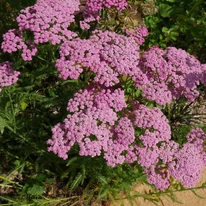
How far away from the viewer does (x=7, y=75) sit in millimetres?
2350

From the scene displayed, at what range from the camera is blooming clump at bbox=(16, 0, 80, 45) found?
228cm

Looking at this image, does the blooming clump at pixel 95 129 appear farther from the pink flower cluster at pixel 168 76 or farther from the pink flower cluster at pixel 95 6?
the pink flower cluster at pixel 95 6

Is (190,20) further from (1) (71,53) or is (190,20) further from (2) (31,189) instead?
(2) (31,189)

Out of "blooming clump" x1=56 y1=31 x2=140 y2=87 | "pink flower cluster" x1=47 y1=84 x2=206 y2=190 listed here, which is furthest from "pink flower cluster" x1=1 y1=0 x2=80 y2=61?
"pink flower cluster" x1=47 y1=84 x2=206 y2=190

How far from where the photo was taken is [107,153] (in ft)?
7.09

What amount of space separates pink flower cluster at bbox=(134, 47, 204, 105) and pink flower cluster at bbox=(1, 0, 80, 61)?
639mm

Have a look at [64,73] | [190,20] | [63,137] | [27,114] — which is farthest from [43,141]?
[190,20]

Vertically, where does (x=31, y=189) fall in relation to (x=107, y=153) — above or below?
below

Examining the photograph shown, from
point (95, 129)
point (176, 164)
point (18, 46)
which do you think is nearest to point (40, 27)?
point (18, 46)

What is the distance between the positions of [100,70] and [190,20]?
209 centimetres

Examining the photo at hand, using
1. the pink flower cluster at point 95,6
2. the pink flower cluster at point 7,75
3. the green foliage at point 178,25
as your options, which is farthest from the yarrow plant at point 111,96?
the green foliage at point 178,25

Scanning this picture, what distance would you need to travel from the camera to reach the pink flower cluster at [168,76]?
7.98 ft

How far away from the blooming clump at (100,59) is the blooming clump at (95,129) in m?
0.13

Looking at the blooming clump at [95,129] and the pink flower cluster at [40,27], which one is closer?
the blooming clump at [95,129]
